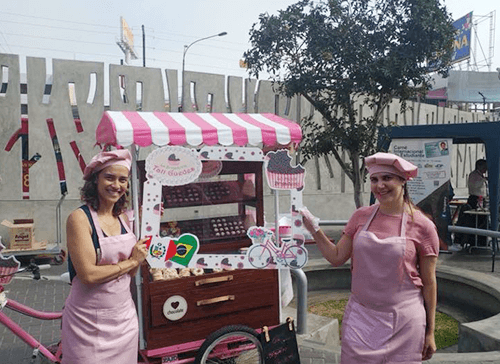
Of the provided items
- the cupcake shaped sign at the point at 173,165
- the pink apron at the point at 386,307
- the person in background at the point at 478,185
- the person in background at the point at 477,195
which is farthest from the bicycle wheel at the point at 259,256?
the person in background at the point at 478,185

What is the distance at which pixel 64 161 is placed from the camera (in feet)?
28.7

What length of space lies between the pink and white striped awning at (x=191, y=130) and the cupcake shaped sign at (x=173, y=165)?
93mm

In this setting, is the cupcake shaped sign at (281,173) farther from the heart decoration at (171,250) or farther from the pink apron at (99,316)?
the pink apron at (99,316)

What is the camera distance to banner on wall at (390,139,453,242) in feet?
25.0

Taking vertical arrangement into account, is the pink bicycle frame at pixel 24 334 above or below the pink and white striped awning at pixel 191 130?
below

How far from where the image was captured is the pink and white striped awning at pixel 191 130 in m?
3.03

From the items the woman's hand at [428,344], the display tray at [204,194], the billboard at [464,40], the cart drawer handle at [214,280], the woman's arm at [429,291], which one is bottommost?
the woman's hand at [428,344]

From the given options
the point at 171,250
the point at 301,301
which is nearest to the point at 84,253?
the point at 171,250

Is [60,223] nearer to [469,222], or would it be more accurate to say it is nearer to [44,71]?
[44,71]

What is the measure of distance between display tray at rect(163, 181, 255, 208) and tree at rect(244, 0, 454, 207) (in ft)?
12.2

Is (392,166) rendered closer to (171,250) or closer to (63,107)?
(171,250)

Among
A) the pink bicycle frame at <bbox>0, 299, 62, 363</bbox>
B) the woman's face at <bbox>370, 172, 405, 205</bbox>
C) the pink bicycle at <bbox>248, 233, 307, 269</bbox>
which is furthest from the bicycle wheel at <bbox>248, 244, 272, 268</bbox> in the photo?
the pink bicycle frame at <bbox>0, 299, 62, 363</bbox>

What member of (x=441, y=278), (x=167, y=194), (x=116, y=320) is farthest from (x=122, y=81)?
(x=116, y=320)

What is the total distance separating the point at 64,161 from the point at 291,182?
6.82m
